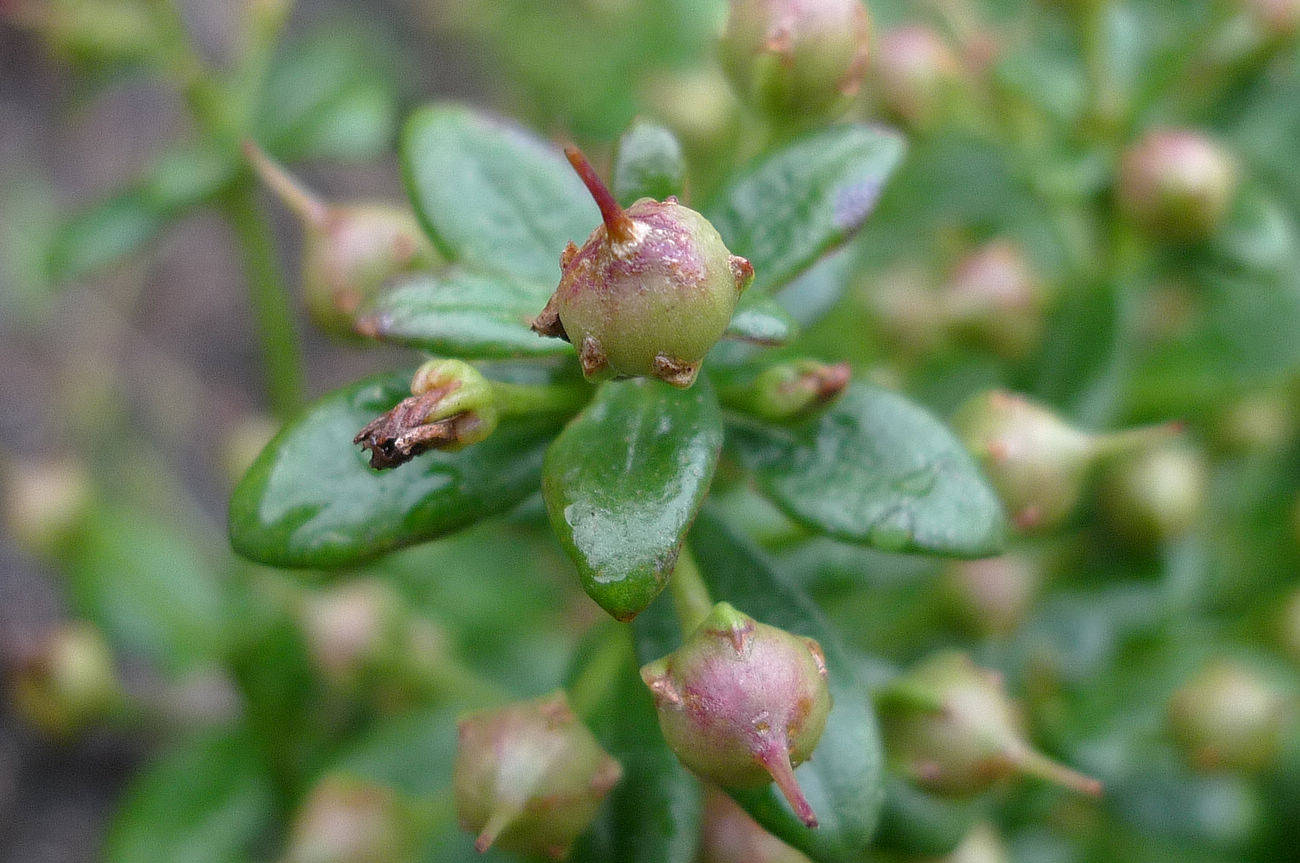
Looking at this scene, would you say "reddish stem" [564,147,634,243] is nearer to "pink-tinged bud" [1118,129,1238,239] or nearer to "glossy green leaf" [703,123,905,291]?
"glossy green leaf" [703,123,905,291]

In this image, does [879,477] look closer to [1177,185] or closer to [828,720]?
[828,720]

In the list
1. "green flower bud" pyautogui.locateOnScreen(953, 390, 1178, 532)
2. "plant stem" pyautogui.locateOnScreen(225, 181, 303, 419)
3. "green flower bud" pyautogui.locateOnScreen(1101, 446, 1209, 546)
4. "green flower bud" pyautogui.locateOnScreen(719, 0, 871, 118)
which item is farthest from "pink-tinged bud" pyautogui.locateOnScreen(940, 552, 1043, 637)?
"plant stem" pyautogui.locateOnScreen(225, 181, 303, 419)

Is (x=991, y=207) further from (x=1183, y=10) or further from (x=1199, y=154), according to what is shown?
(x=1183, y=10)

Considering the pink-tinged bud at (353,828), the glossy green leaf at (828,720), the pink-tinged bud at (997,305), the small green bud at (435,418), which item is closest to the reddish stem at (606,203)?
the small green bud at (435,418)

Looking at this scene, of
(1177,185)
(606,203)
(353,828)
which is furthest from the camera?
(1177,185)

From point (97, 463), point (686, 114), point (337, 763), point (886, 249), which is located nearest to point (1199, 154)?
point (886, 249)

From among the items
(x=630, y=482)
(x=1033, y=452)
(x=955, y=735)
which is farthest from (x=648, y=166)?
(x=955, y=735)
